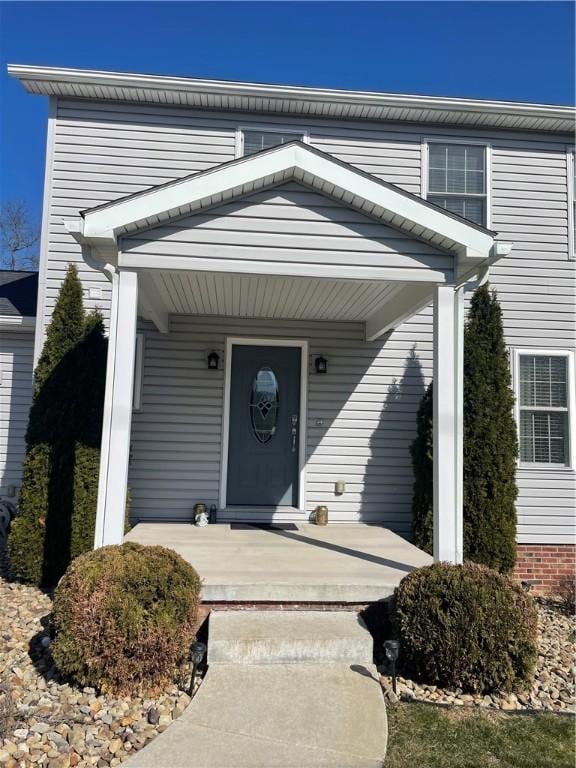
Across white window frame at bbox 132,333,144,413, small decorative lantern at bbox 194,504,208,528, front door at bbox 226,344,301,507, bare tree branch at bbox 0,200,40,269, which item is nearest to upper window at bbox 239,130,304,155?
front door at bbox 226,344,301,507

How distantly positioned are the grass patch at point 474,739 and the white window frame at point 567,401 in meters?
3.98

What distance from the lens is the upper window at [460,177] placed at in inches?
274

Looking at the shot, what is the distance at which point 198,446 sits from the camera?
6512 mm

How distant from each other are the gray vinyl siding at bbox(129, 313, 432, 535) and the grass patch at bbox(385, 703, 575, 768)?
11.3 feet

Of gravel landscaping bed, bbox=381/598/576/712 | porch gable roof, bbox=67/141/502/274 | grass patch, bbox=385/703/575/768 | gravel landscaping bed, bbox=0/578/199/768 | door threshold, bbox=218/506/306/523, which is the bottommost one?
gravel landscaping bed, bbox=381/598/576/712

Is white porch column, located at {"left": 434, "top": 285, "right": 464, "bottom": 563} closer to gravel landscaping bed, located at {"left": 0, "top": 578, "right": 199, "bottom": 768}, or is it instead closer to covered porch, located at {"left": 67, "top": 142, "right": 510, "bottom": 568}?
covered porch, located at {"left": 67, "top": 142, "right": 510, "bottom": 568}

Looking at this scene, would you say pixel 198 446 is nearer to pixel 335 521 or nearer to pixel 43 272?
pixel 335 521

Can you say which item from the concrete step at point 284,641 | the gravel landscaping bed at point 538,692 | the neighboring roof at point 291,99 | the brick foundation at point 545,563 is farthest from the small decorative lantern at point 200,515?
the neighboring roof at point 291,99

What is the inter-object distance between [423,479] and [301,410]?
1.70m

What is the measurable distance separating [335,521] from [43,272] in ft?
15.4

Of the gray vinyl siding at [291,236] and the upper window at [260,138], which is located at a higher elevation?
the upper window at [260,138]

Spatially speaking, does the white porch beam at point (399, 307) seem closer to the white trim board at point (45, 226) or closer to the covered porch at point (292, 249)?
the covered porch at point (292, 249)

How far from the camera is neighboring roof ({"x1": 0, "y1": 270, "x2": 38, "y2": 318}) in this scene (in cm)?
689

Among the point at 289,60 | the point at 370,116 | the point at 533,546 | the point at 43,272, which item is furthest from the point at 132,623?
the point at 289,60
